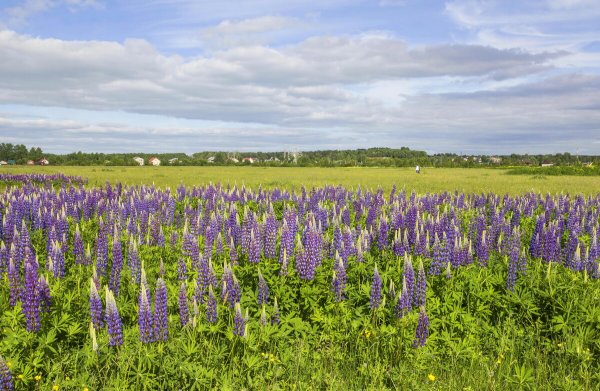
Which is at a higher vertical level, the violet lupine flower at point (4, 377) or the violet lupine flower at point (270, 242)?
the violet lupine flower at point (270, 242)

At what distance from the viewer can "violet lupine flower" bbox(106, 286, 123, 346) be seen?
14.7 feet

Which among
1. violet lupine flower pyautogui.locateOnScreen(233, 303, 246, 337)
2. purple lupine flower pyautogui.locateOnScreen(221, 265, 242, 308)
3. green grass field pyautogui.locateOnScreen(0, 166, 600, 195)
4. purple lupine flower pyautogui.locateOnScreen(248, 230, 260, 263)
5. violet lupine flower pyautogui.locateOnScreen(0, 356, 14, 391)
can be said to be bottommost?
violet lupine flower pyautogui.locateOnScreen(0, 356, 14, 391)

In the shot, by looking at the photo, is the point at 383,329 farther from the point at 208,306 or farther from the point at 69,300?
the point at 69,300

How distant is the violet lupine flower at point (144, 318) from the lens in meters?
4.51

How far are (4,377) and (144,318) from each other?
124 centimetres

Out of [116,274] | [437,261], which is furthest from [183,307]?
[437,261]

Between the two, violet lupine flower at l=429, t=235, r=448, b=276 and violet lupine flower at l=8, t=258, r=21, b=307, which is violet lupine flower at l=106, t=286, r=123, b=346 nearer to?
violet lupine flower at l=8, t=258, r=21, b=307

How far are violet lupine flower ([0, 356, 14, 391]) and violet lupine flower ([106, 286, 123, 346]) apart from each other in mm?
863

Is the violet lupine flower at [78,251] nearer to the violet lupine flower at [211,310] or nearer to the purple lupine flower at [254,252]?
the purple lupine flower at [254,252]

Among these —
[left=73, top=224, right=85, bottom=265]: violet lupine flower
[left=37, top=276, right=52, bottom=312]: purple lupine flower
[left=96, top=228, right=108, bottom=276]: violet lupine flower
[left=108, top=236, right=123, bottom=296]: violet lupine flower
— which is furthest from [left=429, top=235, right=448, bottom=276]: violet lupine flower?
[left=73, top=224, right=85, bottom=265]: violet lupine flower

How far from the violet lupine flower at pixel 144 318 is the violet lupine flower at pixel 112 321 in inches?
8.6

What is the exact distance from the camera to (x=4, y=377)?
4.05 meters

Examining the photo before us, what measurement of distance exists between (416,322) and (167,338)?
2802mm

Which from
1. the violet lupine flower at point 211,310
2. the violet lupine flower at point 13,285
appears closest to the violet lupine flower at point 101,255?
the violet lupine flower at point 13,285
